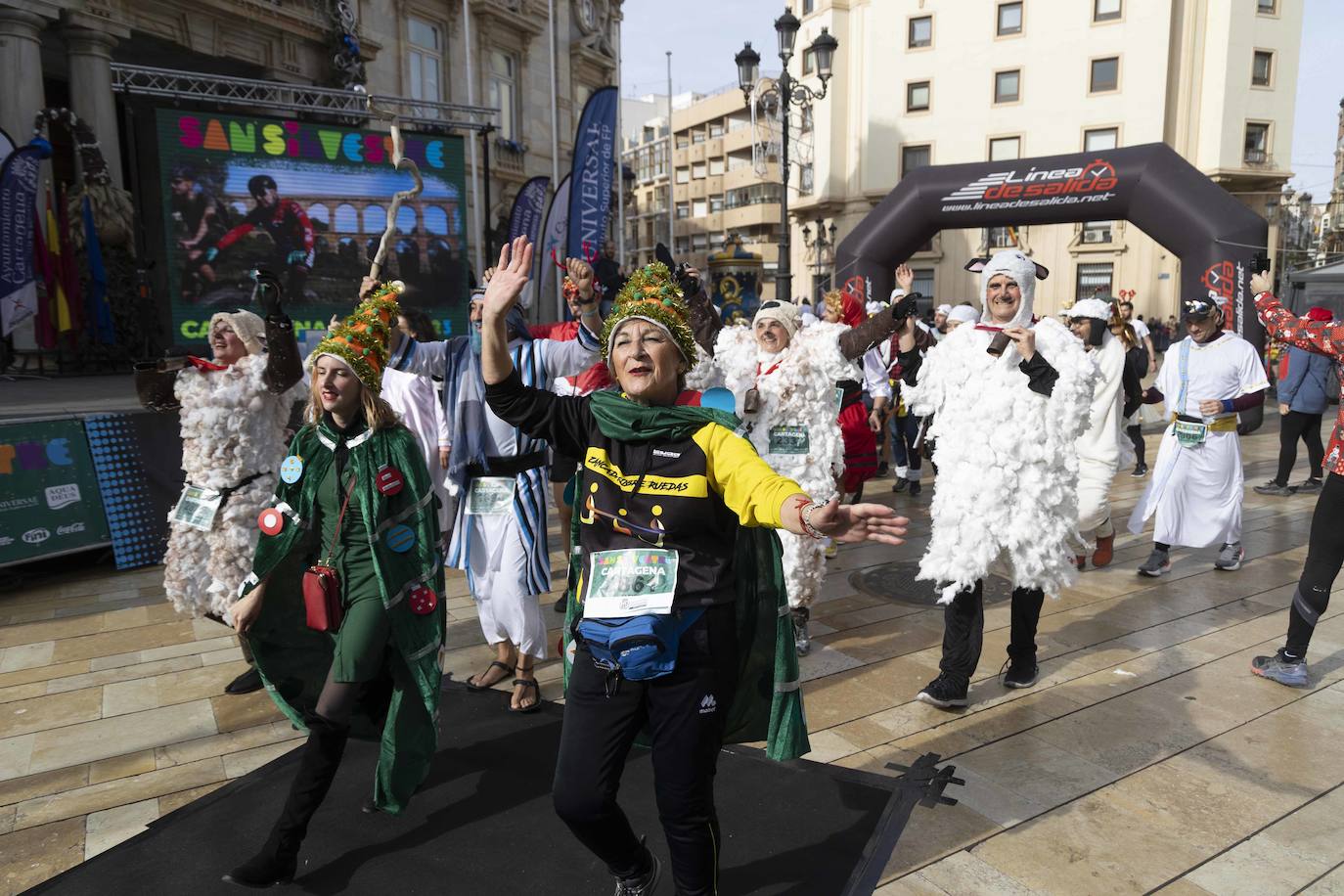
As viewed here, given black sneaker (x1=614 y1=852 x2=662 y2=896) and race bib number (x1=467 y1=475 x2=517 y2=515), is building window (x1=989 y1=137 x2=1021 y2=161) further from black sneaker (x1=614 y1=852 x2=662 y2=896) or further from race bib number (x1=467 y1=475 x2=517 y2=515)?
black sneaker (x1=614 y1=852 x2=662 y2=896)

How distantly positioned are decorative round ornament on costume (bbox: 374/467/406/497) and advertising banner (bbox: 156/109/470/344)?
1192cm

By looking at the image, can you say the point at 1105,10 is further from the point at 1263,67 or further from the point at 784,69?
the point at 784,69

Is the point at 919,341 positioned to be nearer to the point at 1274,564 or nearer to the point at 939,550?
the point at 1274,564

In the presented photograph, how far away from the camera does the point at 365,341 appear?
3352 mm

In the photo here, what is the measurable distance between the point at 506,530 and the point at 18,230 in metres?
12.4

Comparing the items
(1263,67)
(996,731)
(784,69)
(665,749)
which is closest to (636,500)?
(665,749)

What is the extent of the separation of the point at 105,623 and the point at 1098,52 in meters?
39.5

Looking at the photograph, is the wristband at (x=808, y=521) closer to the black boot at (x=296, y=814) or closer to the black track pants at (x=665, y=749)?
the black track pants at (x=665, y=749)

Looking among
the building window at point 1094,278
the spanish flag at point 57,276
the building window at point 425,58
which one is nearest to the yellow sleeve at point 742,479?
the spanish flag at point 57,276

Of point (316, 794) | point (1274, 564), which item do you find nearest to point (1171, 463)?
point (1274, 564)

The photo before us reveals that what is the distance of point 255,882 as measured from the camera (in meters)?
2.95

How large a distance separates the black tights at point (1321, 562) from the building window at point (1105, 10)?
123 feet

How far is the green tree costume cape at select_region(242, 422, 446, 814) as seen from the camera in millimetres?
3238

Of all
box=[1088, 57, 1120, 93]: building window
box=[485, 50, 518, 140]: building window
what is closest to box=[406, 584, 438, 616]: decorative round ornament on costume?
box=[485, 50, 518, 140]: building window
